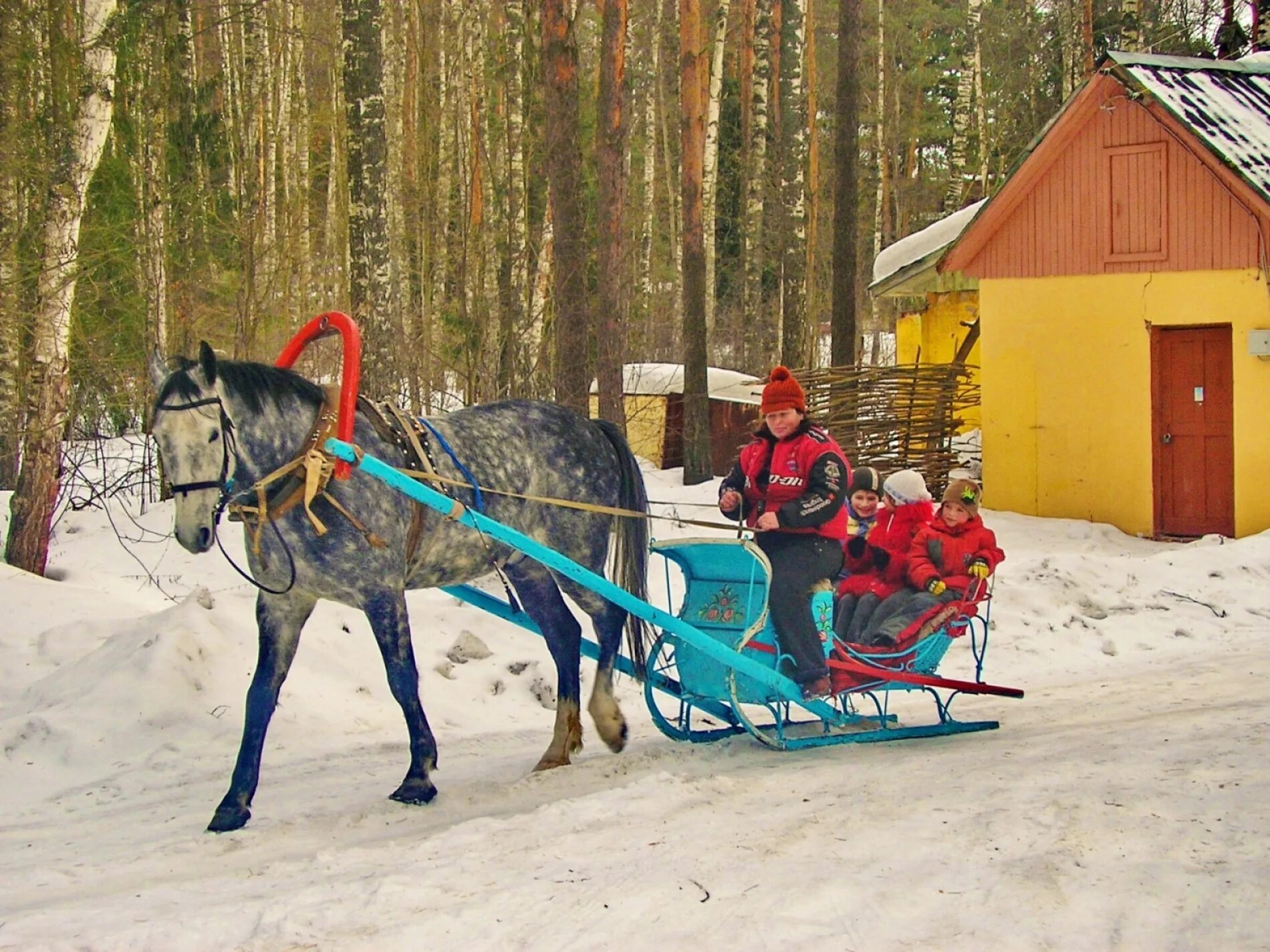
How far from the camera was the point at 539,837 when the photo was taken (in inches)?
197

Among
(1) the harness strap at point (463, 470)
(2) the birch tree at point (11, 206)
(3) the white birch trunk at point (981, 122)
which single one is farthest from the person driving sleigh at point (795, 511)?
(3) the white birch trunk at point (981, 122)

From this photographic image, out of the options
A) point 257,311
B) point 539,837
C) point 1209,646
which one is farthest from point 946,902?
point 257,311

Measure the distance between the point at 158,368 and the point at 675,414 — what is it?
1544 cm

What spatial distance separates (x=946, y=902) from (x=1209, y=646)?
20.9ft

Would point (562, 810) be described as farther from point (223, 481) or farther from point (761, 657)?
point (223, 481)

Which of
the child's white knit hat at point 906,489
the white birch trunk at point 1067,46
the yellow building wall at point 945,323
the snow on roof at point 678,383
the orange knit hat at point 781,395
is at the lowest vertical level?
the child's white knit hat at point 906,489

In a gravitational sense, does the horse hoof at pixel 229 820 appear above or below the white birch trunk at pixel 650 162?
below

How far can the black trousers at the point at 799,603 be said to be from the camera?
21.1 ft

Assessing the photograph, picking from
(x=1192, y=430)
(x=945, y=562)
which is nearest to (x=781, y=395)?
(x=945, y=562)

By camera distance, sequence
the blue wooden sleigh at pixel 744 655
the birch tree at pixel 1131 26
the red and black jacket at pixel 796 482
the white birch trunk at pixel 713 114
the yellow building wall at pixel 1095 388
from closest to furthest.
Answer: the blue wooden sleigh at pixel 744 655
the red and black jacket at pixel 796 482
the yellow building wall at pixel 1095 388
the birch tree at pixel 1131 26
the white birch trunk at pixel 713 114

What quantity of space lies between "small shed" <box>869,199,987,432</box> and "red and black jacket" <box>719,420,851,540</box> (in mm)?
11115

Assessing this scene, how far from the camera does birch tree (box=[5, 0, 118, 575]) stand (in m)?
9.65

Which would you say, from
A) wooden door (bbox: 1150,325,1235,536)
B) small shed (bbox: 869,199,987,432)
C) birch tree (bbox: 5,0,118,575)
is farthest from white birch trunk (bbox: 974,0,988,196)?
birch tree (bbox: 5,0,118,575)

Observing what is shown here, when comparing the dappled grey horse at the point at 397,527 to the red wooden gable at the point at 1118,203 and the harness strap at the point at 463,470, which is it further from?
the red wooden gable at the point at 1118,203
